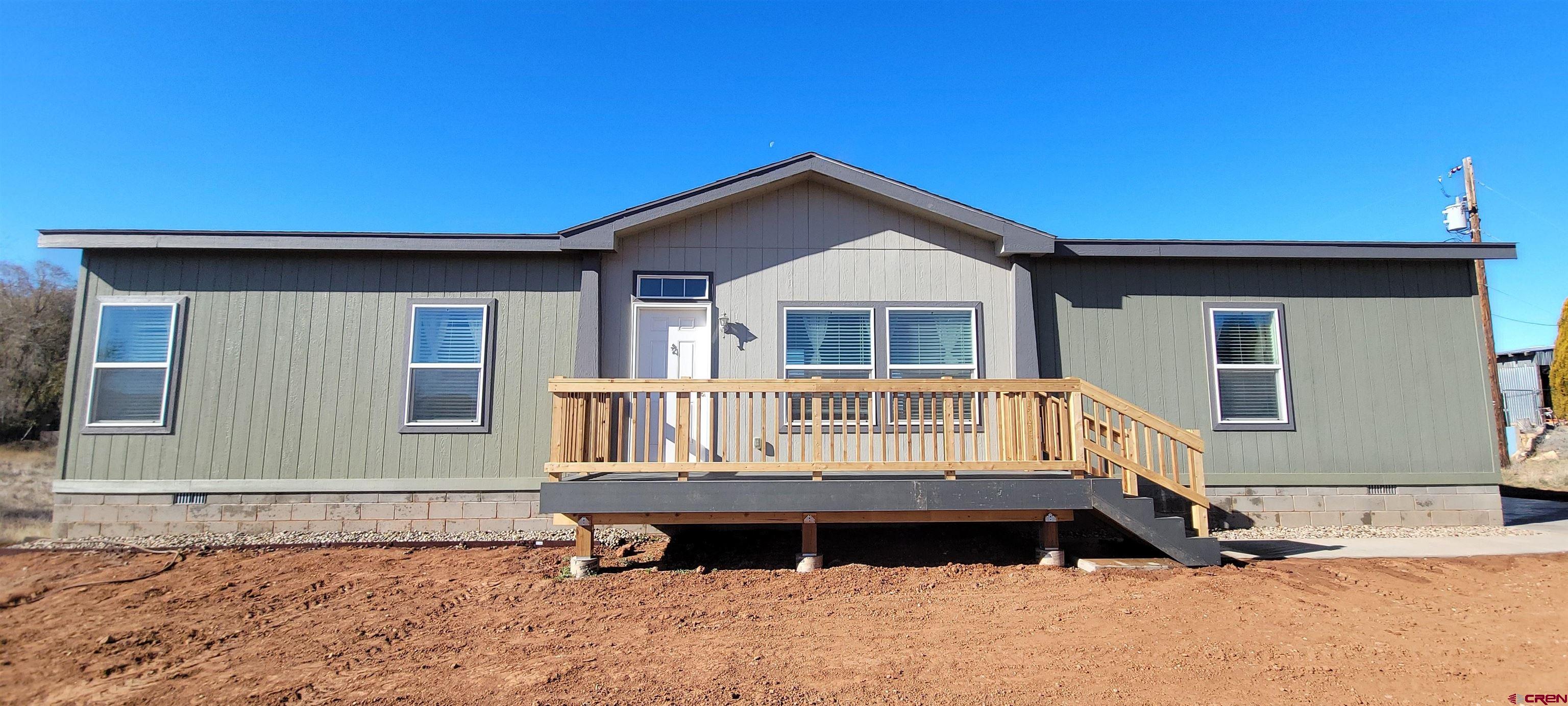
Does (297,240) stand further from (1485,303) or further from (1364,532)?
(1485,303)

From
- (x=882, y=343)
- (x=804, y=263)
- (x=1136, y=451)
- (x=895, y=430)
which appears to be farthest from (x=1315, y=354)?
(x=804, y=263)

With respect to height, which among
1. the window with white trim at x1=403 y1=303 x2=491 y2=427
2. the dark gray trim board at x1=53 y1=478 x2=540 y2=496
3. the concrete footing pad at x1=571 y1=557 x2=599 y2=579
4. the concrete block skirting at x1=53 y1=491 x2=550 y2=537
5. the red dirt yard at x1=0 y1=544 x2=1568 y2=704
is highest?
the window with white trim at x1=403 y1=303 x2=491 y2=427

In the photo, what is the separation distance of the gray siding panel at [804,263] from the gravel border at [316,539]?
1.67 meters

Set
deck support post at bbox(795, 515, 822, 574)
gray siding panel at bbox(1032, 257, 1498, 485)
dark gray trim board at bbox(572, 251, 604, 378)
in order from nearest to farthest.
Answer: deck support post at bbox(795, 515, 822, 574)
dark gray trim board at bbox(572, 251, 604, 378)
gray siding panel at bbox(1032, 257, 1498, 485)

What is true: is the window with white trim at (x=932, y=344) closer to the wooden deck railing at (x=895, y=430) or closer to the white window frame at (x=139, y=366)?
the wooden deck railing at (x=895, y=430)

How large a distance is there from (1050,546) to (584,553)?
387 cm

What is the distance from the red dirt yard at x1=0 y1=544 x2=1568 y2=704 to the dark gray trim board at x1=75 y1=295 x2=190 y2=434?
5.45ft

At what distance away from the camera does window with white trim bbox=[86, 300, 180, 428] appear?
7.93 m

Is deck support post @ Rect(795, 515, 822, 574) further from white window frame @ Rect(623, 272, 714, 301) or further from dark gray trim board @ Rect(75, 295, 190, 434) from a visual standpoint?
dark gray trim board @ Rect(75, 295, 190, 434)

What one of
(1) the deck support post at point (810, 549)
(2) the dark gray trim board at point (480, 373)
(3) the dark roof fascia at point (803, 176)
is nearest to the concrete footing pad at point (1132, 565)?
(1) the deck support post at point (810, 549)

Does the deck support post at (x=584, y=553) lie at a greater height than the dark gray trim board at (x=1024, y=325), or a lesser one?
lesser

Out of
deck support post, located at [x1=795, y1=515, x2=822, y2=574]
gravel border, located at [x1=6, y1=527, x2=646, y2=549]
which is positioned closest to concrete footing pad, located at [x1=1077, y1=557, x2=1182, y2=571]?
deck support post, located at [x1=795, y1=515, x2=822, y2=574]

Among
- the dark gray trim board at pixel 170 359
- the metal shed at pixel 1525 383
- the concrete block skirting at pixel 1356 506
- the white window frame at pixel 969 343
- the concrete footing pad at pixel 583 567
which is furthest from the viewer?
the metal shed at pixel 1525 383

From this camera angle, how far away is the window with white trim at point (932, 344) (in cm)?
802
